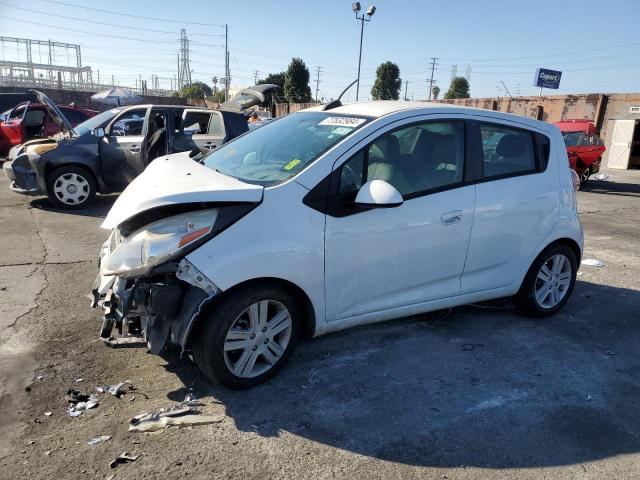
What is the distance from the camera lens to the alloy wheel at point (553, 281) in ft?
14.2

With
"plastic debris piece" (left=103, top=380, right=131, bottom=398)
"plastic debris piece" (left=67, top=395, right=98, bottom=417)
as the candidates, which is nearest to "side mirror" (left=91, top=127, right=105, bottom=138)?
"plastic debris piece" (left=103, top=380, right=131, bottom=398)

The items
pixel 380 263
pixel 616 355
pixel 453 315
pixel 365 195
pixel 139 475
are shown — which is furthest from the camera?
pixel 453 315

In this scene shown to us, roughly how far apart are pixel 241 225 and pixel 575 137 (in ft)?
51.8

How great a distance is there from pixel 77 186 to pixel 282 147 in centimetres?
605

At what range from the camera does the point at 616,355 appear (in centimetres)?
384

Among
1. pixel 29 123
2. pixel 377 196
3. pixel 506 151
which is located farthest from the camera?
pixel 29 123

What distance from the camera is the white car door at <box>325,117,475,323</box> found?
10.4 feet

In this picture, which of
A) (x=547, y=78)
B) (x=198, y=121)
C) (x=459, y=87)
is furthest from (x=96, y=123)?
(x=459, y=87)

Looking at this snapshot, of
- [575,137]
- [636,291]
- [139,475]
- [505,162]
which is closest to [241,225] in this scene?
[139,475]

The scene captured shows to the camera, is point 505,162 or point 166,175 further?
point 505,162

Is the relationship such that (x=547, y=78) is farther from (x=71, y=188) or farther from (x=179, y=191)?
(x=179, y=191)

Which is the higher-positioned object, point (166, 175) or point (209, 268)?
point (166, 175)

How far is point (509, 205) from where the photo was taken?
3865 mm

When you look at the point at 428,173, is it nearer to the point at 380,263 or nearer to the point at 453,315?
the point at 380,263
